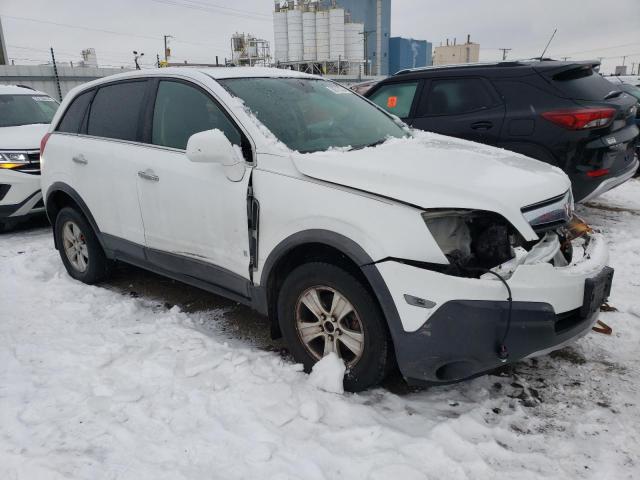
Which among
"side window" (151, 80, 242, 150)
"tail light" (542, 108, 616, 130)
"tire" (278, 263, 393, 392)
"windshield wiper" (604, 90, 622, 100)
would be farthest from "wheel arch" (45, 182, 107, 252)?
"windshield wiper" (604, 90, 622, 100)

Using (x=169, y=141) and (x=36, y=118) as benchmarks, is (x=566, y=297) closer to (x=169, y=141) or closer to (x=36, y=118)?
(x=169, y=141)

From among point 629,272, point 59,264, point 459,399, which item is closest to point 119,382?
point 459,399

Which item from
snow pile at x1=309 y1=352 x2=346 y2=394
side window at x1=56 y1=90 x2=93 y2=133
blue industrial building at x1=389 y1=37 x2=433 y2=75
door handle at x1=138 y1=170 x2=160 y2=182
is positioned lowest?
snow pile at x1=309 y1=352 x2=346 y2=394

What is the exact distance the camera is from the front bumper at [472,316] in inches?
89.8

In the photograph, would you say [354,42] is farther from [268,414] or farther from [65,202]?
[268,414]

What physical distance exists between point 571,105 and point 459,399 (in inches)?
140

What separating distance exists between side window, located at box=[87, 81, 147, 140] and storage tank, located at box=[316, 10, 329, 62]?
37.3m

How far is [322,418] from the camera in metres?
2.61

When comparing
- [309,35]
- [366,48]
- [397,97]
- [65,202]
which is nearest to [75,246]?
[65,202]

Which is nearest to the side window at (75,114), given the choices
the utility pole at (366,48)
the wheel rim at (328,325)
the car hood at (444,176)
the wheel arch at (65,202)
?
the wheel arch at (65,202)

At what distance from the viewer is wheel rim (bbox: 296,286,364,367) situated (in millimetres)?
2680

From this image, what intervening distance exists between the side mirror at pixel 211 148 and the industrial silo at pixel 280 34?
3943 cm

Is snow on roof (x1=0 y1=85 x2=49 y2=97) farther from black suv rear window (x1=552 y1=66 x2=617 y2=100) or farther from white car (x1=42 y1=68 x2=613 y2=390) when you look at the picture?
black suv rear window (x1=552 y1=66 x2=617 y2=100)

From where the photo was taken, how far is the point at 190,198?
10.7 feet
